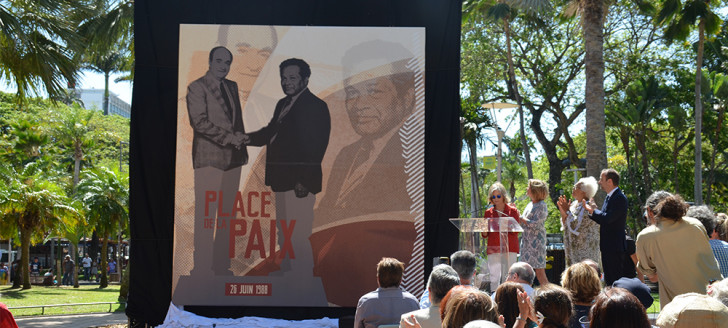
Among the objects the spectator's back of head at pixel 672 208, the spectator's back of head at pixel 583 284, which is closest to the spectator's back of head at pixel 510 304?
→ the spectator's back of head at pixel 583 284

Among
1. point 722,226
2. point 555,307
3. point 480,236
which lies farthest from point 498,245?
point 555,307

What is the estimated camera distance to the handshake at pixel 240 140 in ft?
29.1

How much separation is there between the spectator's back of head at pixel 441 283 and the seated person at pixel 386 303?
21.2 inches

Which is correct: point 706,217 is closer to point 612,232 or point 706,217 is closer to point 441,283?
point 612,232

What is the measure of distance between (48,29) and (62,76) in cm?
74

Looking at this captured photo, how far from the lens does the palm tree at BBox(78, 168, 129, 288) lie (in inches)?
1045

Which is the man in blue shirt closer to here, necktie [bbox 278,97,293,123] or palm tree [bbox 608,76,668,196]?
necktie [bbox 278,97,293,123]

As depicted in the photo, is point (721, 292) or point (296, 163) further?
point (296, 163)

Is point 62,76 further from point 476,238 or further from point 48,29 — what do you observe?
point 476,238

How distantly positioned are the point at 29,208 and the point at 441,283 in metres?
22.6

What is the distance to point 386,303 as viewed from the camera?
16.4ft

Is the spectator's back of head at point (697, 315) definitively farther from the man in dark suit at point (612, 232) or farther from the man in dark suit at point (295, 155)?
the man in dark suit at point (295, 155)

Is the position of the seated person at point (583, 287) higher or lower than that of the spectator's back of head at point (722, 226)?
lower

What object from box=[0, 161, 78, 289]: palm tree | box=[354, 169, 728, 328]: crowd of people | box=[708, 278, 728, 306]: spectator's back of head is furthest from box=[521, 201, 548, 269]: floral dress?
box=[0, 161, 78, 289]: palm tree
